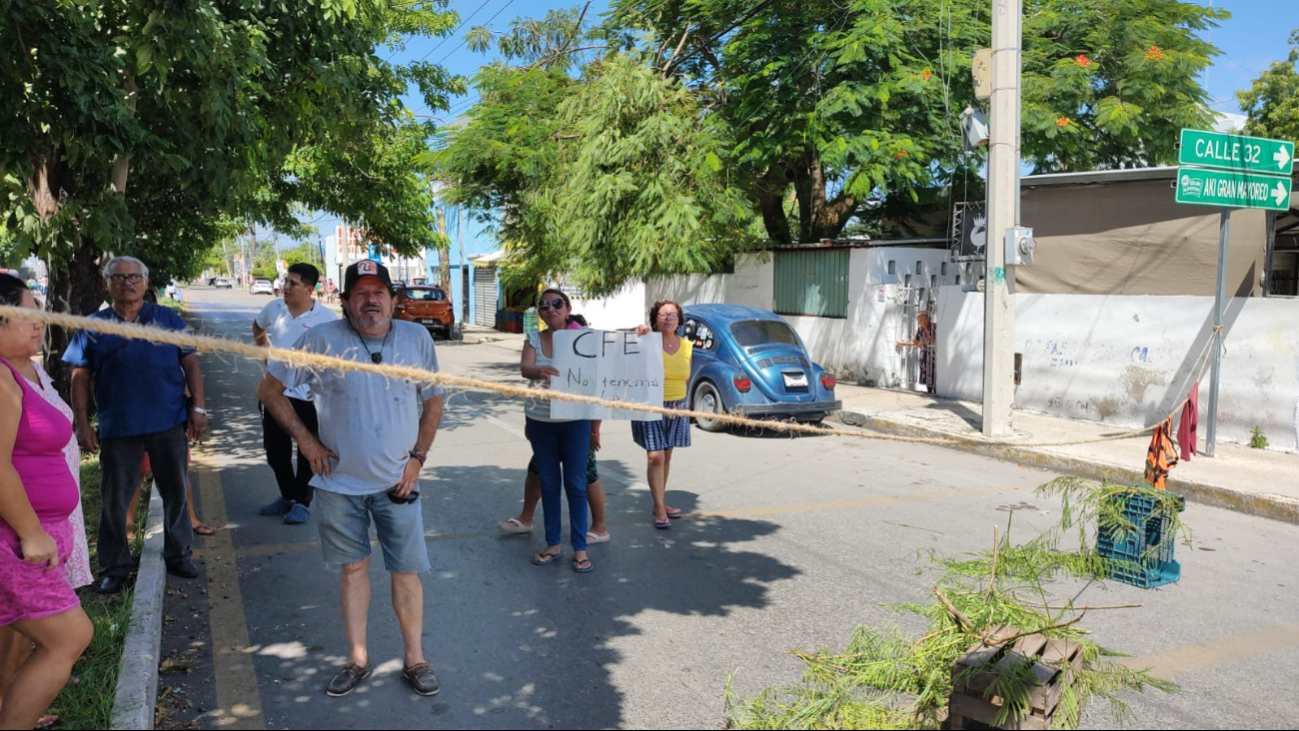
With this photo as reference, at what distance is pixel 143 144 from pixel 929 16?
12619mm

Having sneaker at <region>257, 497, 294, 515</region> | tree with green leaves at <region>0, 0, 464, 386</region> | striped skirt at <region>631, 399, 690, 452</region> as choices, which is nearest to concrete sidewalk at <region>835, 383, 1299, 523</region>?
striped skirt at <region>631, 399, 690, 452</region>

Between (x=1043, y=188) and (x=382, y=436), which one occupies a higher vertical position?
(x=1043, y=188)

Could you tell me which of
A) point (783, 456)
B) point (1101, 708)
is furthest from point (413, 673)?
point (783, 456)

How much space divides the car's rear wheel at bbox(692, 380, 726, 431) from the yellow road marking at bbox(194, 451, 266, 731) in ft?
19.8

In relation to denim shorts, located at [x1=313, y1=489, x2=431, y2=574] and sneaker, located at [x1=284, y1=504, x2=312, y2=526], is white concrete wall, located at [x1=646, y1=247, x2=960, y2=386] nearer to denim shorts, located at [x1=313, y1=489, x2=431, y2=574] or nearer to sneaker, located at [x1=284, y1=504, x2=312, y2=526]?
sneaker, located at [x1=284, y1=504, x2=312, y2=526]

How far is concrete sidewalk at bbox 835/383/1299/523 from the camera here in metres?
7.80

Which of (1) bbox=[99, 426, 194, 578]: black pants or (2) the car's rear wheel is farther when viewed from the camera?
(2) the car's rear wheel

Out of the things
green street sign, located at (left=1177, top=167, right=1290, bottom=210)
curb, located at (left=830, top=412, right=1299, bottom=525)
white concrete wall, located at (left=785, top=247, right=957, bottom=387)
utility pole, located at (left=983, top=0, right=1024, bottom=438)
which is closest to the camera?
curb, located at (left=830, top=412, right=1299, bottom=525)

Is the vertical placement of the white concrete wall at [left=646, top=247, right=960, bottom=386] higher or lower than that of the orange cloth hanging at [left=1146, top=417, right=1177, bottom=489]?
higher

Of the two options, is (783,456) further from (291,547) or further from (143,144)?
(143,144)

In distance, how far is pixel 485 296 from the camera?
3528 cm

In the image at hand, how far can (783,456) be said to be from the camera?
955cm

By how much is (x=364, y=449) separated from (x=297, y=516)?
3.08 meters

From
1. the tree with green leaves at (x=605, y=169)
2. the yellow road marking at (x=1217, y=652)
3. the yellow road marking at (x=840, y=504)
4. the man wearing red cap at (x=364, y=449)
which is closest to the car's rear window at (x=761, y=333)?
the tree with green leaves at (x=605, y=169)
